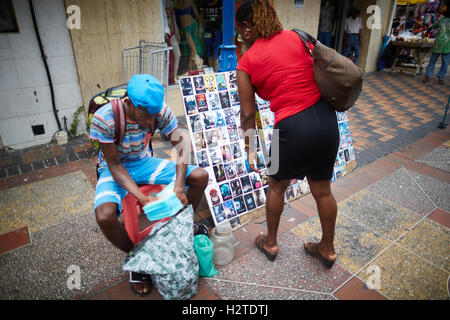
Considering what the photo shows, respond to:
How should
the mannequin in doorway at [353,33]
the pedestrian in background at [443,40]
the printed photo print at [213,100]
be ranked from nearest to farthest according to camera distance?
the printed photo print at [213,100] → the pedestrian in background at [443,40] → the mannequin in doorway at [353,33]

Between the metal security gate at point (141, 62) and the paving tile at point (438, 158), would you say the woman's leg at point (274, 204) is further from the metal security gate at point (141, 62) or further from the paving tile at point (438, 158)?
the metal security gate at point (141, 62)

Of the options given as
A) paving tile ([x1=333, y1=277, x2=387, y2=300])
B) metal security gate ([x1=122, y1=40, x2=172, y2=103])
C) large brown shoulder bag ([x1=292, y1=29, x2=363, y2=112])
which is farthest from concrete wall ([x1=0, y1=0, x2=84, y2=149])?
paving tile ([x1=333, y1=277, x2=387, y2=300])

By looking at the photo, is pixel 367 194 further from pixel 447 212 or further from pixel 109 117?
pixel 109 117

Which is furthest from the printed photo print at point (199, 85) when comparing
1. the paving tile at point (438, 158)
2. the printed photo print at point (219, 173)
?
the paving tile at point (438, 158)

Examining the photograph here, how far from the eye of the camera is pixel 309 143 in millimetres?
1878

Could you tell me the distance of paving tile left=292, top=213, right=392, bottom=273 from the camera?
2.38 m

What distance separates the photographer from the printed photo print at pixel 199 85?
270cm

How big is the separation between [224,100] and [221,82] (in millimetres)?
177

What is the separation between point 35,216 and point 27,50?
248 centimetres

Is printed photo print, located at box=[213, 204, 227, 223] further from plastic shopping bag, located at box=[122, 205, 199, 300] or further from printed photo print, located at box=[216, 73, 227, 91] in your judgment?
printed photo print, located at box=[216, 73, 227, 91]

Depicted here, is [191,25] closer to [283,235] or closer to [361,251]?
[283,235]

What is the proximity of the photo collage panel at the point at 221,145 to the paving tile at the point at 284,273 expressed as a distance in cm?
46

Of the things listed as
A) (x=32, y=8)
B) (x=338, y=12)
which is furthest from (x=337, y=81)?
(x=338, y=12)

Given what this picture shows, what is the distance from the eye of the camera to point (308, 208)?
120 inches
